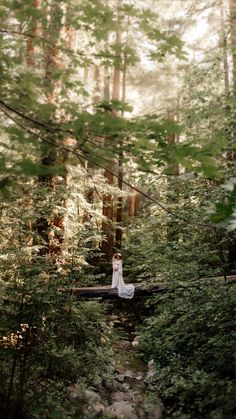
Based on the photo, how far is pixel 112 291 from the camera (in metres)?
11.8

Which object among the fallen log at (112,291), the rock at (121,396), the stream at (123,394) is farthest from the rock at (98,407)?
the fallen log at (112,291)

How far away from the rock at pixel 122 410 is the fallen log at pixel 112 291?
16.3ft

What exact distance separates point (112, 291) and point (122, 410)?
19.9ft

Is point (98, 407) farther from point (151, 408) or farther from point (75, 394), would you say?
point (151, 408)

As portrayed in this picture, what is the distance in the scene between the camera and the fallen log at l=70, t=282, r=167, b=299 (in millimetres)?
11098

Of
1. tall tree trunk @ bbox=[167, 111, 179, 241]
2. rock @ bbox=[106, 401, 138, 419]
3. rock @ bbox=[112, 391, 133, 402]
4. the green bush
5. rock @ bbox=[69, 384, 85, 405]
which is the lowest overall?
rock @ bbox=[112, 391, 133, 402]

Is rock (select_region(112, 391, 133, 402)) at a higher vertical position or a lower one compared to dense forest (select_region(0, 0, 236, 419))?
lower

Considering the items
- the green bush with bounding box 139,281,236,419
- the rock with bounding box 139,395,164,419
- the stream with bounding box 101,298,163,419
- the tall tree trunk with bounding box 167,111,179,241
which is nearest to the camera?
the tall tree trunk with bounding box 167,111,179,241

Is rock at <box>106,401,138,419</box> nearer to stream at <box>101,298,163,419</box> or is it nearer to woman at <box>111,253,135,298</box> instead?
stream at <box>101,298,163,419</box>

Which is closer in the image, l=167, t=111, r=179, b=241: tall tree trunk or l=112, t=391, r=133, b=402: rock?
l=167, t=111, r=179, b=241: tall tree trunk

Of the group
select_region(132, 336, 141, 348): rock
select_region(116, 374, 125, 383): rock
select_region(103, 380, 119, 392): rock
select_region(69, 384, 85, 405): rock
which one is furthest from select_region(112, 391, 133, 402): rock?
select_region(132, 336, 141, 348): rock

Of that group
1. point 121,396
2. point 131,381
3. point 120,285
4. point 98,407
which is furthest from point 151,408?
point 120,285

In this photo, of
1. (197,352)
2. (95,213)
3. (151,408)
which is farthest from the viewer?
(95,213)

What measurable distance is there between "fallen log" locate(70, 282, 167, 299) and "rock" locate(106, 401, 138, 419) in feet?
A: 16.3
